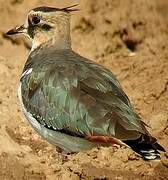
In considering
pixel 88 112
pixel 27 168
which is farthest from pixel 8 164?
pixel 88 112

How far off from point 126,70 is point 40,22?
219 cm

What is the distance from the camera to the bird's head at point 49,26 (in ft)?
25.8

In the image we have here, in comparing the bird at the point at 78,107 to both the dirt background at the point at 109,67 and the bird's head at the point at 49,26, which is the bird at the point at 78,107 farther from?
the dirt background at the point at 109,67

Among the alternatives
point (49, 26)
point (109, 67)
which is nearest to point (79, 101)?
point (49, 26)

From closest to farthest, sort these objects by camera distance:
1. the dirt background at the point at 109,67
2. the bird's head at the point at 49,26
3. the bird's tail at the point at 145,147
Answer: the bird's tail at the point at 145,147 < the dirt background at the point at 109,67 < the bird's head at the point at 49,26

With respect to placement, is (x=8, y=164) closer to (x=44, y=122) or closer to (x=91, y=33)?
(x=44, y=122)

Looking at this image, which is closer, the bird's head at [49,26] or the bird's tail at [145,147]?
the bird's tail at [145,147]

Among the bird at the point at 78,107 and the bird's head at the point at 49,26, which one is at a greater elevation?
the bird's head at the point at 49,26

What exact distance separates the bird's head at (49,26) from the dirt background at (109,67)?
113 centimetres

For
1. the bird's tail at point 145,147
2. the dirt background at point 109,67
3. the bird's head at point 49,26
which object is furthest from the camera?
the bird's head at point 49,26

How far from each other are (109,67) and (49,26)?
2032 mm

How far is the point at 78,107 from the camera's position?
6641 mm

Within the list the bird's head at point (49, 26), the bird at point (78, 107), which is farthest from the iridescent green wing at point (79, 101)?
the bird's head at point (49, 26)

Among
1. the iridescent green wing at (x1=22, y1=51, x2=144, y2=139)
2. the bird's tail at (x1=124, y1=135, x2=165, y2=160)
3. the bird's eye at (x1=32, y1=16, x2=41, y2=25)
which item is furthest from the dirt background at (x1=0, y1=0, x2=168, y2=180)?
the bird's eye at (x1=32, y1=16, x2=41, y2=25)
